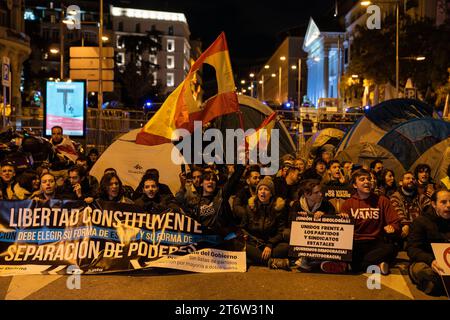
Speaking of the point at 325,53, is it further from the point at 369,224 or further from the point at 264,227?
the point at 369,224

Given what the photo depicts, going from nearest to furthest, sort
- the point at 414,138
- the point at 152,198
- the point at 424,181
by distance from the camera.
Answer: the point at 152,198
the point at 424,181
the point at 414,138

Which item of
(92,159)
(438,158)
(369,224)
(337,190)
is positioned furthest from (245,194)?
(438,158)

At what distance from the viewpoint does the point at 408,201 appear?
29.0ft

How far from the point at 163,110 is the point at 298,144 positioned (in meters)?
12.0

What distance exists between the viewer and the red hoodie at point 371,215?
7117 mm

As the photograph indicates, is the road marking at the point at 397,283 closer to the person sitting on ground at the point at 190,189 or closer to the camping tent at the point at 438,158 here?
the person sitting on ground at the point at 190,189

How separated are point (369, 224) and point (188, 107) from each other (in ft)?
10.8

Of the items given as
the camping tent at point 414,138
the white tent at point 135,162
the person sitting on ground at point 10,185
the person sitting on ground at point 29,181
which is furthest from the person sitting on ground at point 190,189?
the camping tent at point 414,138

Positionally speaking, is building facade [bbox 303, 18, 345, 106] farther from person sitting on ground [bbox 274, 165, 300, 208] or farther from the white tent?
person sitting on ground [bbox 274, 165, 300, 208]

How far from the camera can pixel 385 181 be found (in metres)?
9.98

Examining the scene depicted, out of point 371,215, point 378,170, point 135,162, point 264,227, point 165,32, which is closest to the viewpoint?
point 371,215
